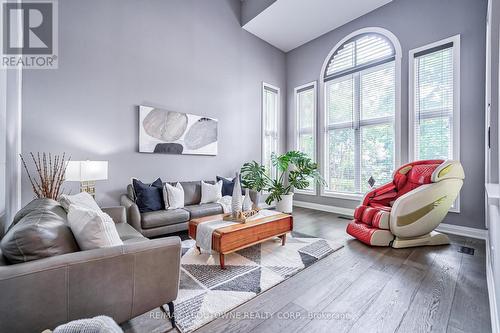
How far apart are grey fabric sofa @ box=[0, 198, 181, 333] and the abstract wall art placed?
2.68 meters

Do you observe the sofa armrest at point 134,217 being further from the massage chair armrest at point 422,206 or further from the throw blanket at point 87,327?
the massage chair armrest at point 422,206

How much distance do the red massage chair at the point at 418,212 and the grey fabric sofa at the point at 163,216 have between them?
227 centimetres

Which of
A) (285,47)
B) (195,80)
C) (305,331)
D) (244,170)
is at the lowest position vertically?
(305,331)

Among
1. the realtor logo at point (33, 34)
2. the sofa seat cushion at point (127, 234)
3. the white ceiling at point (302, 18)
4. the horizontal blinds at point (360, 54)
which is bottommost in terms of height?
the sofa seat cushion at point (127, 234)

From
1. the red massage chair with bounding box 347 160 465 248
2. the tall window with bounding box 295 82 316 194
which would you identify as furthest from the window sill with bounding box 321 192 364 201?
the red massage chair with bounding box 347 160 465 248

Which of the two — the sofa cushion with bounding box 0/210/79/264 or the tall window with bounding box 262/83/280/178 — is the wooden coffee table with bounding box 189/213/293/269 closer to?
the sofa cushion with bounding box 0/210/79/264

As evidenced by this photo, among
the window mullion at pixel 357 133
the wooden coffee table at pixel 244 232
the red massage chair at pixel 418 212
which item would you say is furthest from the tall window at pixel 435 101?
the wooden coffee table at pixel 244 232

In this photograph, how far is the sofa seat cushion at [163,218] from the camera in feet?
9.40

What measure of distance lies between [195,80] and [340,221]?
3913mm

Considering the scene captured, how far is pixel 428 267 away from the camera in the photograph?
225cm

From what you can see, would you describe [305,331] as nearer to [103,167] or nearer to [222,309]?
[222,309]

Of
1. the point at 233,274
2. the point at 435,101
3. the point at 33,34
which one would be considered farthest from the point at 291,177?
the point at 33,34

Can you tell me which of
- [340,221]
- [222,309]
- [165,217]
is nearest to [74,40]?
[165,217]

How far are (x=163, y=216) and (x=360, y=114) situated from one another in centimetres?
420
